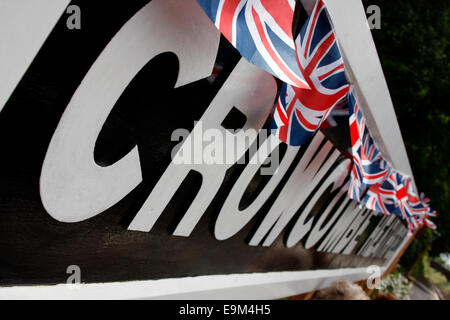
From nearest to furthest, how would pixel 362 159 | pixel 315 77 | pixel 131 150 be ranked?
pixel 131 150
pixel 315 77
pixel 362 159

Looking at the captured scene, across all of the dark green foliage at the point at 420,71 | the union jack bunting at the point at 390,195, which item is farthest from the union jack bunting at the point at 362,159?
the dark green foliage at the point at 420,71

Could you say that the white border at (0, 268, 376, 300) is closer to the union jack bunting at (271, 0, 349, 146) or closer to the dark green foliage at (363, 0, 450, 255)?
the union jack bunting at (271, 0, 349, 146)

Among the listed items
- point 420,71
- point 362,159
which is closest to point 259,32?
point 362,159

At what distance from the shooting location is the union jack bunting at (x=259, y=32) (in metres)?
1.06

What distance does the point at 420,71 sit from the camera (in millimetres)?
5207

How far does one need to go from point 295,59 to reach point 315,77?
450mm

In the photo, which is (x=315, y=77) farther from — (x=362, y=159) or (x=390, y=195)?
(x=390, y=195)

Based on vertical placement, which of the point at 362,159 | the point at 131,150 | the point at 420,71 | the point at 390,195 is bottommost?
the point at 131,150

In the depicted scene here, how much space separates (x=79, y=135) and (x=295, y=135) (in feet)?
3.44

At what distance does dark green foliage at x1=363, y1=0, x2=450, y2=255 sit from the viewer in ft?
15.4

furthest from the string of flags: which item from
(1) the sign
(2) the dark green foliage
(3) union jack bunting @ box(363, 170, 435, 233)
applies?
(2) the dark green foliage

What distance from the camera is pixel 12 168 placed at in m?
1.02

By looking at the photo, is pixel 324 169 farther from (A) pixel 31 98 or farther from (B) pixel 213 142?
(A) pixel 31 98
